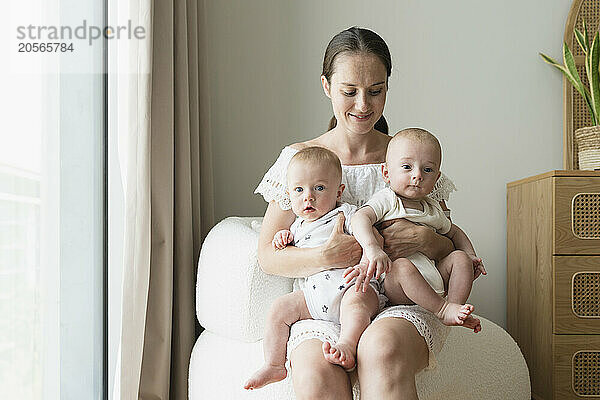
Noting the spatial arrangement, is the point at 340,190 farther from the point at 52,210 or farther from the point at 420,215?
the point at 52,210

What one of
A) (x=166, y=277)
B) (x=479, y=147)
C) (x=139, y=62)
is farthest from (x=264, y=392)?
(x=479, y=147)

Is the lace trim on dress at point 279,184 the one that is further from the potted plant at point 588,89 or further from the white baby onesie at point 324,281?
the potted plant at point 588,89

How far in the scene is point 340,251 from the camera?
1.59 meters

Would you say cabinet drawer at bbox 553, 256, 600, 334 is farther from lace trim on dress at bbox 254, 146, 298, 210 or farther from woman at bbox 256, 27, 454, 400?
lace trim on dress at bbox 254, 146, 298, 210

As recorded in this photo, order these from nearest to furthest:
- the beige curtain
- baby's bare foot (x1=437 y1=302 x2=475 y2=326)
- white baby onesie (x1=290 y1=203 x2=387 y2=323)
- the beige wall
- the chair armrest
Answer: baby's bare foot (x1=437 y1=302 x2=475 y2=326), white baby onesie (x1=290 y1=203 x2=387 y2=323), the chair armrest, the beige curtain, the beige wall

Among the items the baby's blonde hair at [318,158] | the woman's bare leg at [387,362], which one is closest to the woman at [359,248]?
the woman's bare leg at [387,362]

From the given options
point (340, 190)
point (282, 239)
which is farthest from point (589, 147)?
point (282, 239)

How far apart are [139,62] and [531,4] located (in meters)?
1.75

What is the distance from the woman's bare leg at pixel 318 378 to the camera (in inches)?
54.1

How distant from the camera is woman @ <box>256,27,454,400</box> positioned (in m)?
1.38

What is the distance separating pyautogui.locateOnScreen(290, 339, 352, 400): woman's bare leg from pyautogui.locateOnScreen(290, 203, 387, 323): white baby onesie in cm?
15

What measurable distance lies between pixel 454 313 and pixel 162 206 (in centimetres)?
109

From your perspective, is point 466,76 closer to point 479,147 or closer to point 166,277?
point 479,147

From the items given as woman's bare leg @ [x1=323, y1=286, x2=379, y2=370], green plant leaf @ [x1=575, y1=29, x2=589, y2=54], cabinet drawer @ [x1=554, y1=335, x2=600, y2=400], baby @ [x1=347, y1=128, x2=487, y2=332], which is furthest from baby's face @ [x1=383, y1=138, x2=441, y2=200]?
green plant leaf @ [x1=575, y1=29, x2=589, y2=54]
